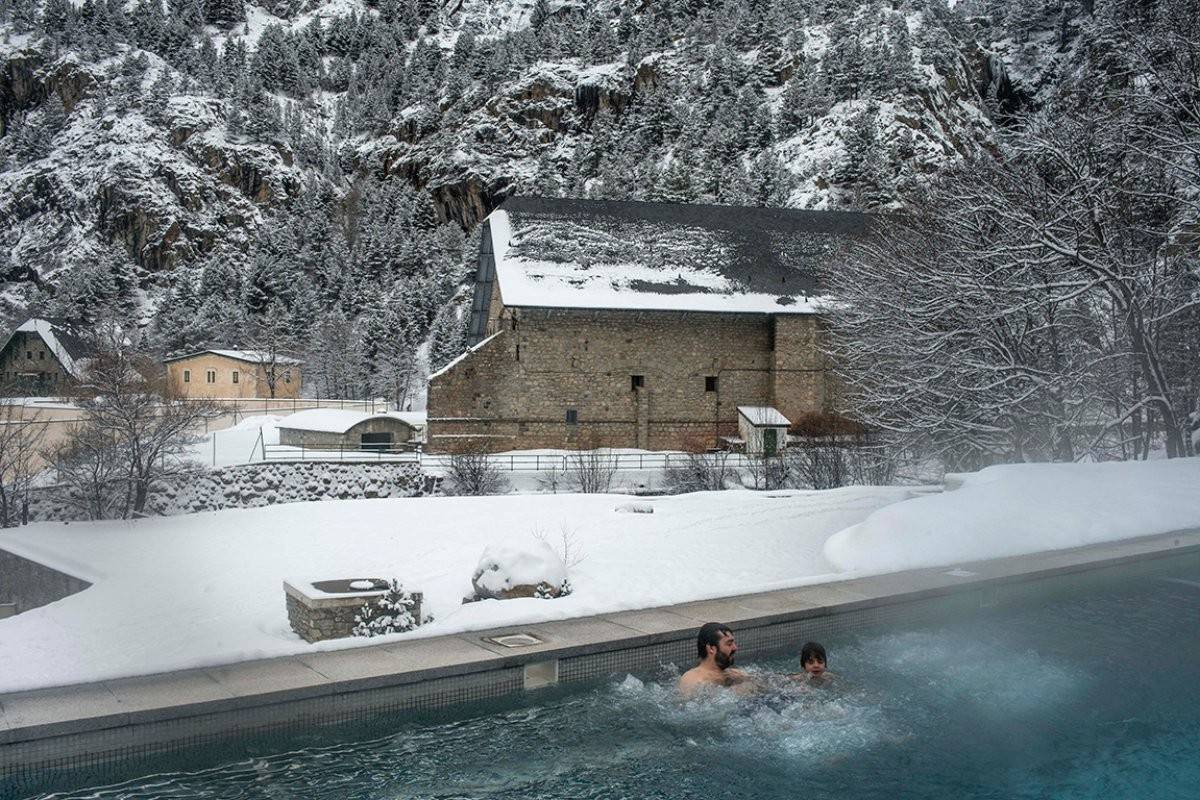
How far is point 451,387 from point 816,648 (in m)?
24.3

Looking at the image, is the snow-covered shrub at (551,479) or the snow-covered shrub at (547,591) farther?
the snow-covered shrub at (551,479)

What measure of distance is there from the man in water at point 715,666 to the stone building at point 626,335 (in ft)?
76.7

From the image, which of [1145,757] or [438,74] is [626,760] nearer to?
[1145,757]

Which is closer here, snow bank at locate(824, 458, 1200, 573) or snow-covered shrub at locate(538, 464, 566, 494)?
snow bank at locate(824, 458, 1200, 573)

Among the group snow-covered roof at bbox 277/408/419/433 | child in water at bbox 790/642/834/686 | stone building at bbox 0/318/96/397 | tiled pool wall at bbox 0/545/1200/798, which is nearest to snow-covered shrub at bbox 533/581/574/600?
tiled pool wall at bbox 0/545/1200/798

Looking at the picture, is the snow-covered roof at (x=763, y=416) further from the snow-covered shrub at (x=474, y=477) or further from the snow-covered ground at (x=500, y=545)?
the snow-covered ground at (x=500, y=545)

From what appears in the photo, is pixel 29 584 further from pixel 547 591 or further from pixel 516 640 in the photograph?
pixel 516 640

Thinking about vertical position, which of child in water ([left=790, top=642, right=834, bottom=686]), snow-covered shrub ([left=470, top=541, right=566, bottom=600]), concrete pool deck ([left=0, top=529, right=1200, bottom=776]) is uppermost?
snow-covered shrub ([left=470, top=541, right=566, bottom=600])

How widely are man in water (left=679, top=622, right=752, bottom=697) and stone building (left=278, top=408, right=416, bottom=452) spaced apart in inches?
890

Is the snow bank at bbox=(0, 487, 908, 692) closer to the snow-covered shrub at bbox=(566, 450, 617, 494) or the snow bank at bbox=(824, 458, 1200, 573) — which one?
the snow bank at bbox=(824, 458, 1200, 573)

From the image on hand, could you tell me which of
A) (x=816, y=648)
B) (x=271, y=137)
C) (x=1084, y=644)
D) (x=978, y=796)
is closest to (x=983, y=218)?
(x=1084, y=644)

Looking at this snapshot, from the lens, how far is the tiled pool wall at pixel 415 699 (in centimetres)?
436

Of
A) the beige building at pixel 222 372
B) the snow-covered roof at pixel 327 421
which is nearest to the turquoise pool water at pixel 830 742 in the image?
the snow-covered roof at pixel 327 421

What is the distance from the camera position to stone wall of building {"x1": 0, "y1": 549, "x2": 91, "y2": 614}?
30.8 feet
